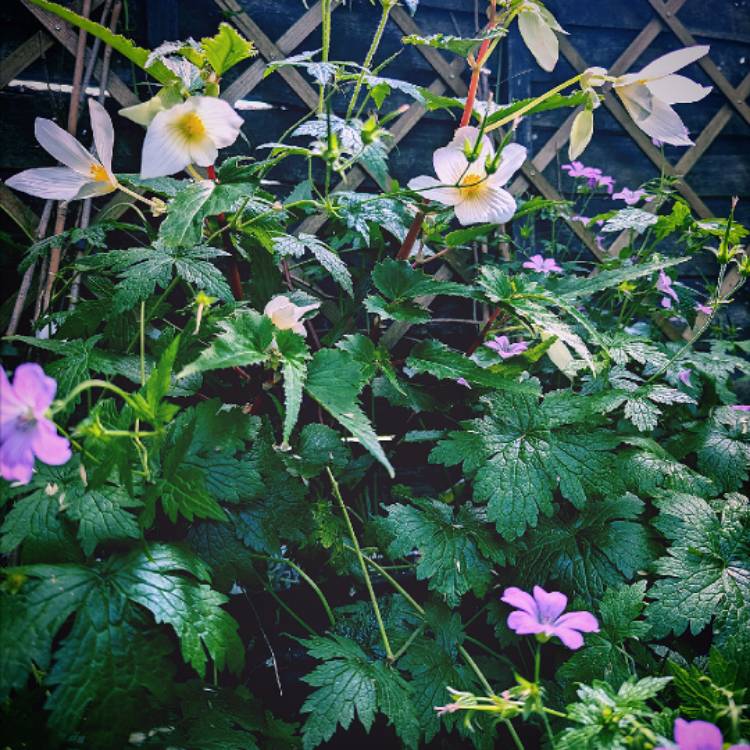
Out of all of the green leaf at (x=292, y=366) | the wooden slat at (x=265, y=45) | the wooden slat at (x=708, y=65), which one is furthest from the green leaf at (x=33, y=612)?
the wooden slat at (x=708, y=65)

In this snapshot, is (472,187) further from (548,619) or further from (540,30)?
(548,619)

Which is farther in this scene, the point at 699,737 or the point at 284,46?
the point at 284,46

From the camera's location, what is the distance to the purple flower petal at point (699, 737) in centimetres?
47

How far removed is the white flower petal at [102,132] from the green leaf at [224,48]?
0.51 feet

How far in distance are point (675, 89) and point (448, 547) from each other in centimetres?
70

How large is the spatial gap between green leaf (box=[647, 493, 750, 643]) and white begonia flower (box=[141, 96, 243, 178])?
2.70ft

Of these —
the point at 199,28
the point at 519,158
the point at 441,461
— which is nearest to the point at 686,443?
the point at 441,461

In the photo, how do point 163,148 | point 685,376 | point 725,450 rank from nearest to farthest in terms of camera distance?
point 163,148
point 725,450
point 685,376

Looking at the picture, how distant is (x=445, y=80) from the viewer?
1392 mm

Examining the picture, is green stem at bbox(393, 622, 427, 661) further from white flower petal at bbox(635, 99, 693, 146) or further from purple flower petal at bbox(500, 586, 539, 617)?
white flower petal at bbox(635, 99, 693, 146)

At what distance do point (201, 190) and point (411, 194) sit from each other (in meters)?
0.31

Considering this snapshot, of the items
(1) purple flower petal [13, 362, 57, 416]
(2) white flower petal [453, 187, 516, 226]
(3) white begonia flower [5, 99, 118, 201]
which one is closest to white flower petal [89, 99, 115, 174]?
(3) white begonia flower [5, 99, 118, 201]

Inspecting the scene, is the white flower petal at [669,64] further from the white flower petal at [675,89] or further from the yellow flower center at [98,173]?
the yellow flower center at [98,173]

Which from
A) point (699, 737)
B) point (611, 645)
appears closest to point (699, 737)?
point (699, 737)
